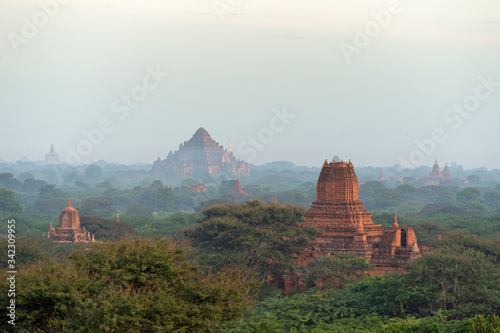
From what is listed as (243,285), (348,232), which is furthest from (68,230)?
(243,285)

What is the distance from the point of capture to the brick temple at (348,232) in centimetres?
4698

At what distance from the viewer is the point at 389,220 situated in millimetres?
86750

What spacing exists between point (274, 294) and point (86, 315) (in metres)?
18.5

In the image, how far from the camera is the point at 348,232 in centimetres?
5053

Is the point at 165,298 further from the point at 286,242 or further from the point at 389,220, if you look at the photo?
the point at 389,220

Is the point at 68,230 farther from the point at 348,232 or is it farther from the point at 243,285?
the point at 243,285

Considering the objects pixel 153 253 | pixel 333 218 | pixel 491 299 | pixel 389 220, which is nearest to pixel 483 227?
pixel 389 220

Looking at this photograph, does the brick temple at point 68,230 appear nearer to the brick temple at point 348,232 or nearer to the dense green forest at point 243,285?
the dense green forest at point 243,285

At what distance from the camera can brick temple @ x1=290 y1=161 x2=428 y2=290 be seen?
154ft

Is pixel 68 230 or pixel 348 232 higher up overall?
pixel 348 232

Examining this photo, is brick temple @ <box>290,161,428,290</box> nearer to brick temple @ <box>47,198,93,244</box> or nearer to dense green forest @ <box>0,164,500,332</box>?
dense green forest @ <box>0,164,500,332</box>

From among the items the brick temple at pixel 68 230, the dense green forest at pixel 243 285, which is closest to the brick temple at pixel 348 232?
the dense green forest at pixel 243 285

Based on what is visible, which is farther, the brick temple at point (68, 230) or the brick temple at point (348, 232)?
the brick temple at point (68, 230)

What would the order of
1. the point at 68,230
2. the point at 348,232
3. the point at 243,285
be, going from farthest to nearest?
the point at 68,230, the point at 348,232, the point at 243,285
